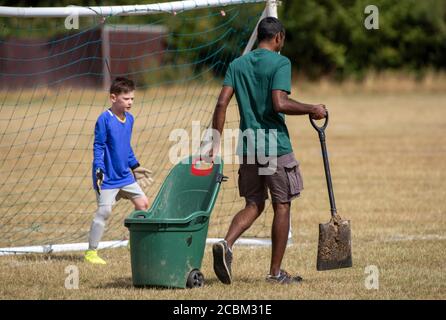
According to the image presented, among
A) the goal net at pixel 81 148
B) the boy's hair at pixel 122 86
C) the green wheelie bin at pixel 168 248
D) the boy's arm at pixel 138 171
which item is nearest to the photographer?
the green wheelie bin at pixel 168 248

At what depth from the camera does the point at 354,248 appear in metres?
8.61

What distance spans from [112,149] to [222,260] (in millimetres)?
1923

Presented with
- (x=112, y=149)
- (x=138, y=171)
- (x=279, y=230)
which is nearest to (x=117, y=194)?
(x=138, y=171)

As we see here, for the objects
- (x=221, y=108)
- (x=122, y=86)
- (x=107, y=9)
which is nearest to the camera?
(x=221, y=108)

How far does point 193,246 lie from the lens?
677 centimetres

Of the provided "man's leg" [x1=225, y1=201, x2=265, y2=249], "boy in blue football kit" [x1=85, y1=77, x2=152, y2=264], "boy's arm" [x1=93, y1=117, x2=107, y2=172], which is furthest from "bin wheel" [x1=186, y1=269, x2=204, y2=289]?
"boy's arm" [x1=93, y1=117, x2=107, y2=172]

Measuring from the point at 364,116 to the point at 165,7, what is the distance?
17945 millimetres

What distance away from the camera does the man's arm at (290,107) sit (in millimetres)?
6738

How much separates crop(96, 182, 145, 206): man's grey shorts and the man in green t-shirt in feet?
5.20

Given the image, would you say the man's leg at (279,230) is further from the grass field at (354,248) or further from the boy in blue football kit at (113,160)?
the boy in blue football kit at (113,160)

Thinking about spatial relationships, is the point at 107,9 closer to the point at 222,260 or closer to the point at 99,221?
the point at 99,221

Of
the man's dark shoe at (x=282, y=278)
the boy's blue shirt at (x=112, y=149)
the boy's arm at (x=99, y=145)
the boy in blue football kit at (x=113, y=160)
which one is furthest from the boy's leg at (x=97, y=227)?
the man's dark shoe at (x=282, y=278)

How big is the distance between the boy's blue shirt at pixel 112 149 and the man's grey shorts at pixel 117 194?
0.04 metres
